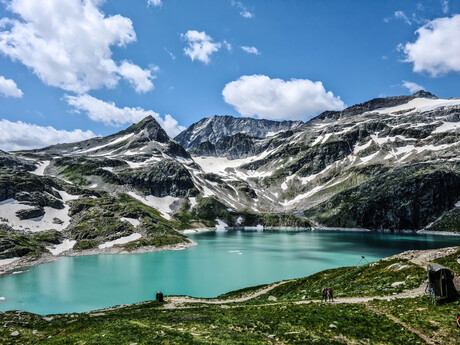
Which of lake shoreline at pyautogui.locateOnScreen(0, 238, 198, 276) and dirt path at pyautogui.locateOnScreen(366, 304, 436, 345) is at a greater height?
dirt path at pyautogui.locateOnScreen(366, 304, 436, 345)

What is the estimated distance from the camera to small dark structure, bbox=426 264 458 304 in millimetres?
21609

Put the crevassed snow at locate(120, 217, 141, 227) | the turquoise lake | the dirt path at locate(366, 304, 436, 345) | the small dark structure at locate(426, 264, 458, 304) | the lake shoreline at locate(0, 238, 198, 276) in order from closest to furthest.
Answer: the dirt path at locate(366, 304, 436, 345) → the small dark structure at locate(426, 264, 458, 304) → the turquoise lake → the lake shoreline at locate(0, 238, 198, 276) → the crevassed snow at locate(120, 217, 141, 227)

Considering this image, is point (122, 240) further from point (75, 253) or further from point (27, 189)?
point (27, 189)

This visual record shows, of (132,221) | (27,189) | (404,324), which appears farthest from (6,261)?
(404,324)

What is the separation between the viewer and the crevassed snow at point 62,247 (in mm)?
128462

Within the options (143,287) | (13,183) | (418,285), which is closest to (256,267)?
(143,287)

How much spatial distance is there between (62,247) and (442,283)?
500 ft

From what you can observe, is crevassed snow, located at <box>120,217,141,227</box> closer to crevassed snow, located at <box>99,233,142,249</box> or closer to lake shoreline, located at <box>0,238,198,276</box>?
crevassed snow, located at <box>99,233,142,249</box>

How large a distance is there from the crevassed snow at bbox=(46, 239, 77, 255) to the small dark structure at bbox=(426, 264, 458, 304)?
145 m

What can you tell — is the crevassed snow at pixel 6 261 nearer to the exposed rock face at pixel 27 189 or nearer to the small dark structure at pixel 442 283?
the exposed rock face at pixel 27 189

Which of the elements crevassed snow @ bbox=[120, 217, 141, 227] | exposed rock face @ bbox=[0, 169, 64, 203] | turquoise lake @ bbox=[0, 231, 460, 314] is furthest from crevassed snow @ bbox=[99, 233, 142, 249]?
exposed rock face @ bbox=[0, 169, 64, 203]

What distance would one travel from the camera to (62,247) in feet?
443

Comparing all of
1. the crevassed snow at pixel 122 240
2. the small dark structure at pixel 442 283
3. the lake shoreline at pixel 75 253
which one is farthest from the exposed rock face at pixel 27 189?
the small dark structure at pixel 442 283

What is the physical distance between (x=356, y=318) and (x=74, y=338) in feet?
67.8
